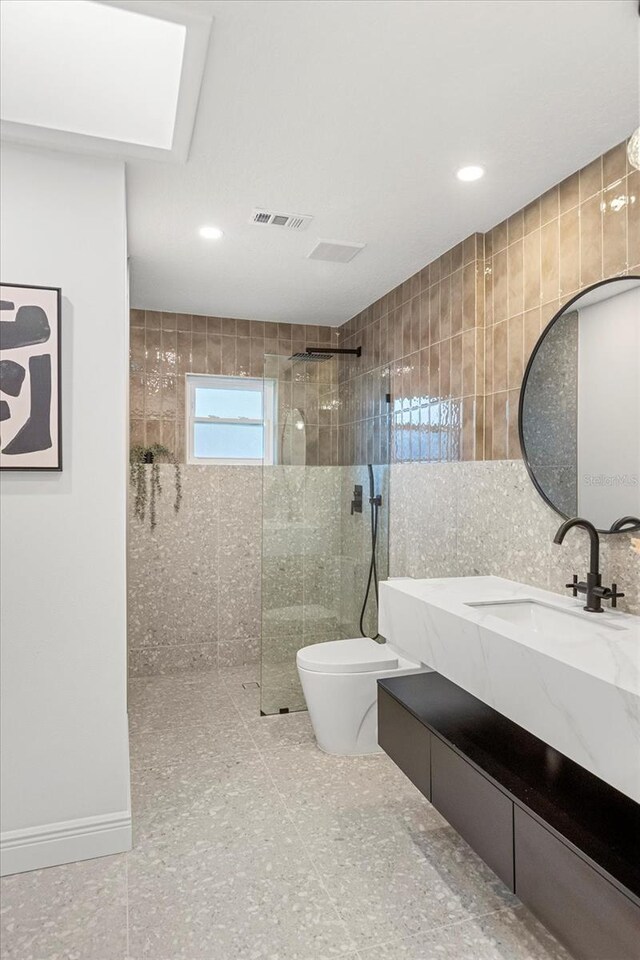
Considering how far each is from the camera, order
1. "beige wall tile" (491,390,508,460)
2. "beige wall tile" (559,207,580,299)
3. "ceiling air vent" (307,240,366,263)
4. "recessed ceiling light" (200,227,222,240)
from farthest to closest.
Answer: "ceiling air vent" (307,240,366,263) < "recessed ceiling light" (200,227,222,240) < "beige wall tile" (491,390,508,460) < "beige wall tile" (559,207,580,299)

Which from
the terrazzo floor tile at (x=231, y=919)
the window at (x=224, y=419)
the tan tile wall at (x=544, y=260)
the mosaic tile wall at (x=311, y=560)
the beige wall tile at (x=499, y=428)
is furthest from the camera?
the window at (x=224, y=419)

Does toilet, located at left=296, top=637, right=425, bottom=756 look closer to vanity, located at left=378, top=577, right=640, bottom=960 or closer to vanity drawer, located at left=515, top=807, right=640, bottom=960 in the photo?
vanity, located at left=378, top=577, right=640, bottom=960

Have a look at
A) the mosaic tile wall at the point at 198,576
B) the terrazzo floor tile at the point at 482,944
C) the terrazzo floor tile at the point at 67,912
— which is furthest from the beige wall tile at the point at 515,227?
the terrazzo floor tile at the point at 67,912

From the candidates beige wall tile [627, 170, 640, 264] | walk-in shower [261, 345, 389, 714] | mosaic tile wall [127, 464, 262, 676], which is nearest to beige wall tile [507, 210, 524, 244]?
beige wall tile [627, 170, 640, 264]

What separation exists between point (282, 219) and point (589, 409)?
1.51 m

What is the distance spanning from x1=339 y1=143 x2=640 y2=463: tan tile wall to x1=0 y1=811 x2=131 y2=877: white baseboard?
6.67 ft

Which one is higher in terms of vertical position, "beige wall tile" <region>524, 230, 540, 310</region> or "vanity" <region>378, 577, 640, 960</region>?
"beige wall tile" <region>524, 230, 540, 310</region>

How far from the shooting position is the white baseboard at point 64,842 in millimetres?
1979

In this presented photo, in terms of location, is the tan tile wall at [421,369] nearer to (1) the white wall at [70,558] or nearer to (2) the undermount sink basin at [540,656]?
(2) the undermount sink basin at [540,656]

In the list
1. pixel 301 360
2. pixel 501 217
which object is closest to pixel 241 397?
pixel 301 360

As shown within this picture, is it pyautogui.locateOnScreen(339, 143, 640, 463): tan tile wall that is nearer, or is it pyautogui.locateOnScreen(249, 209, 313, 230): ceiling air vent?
pyautogui.locateOnScreen(339, 143, 640, 463): tan tile wall

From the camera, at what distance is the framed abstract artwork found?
6.43 feet

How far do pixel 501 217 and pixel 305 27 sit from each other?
132 centimetres

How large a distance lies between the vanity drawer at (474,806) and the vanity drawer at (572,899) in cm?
5
